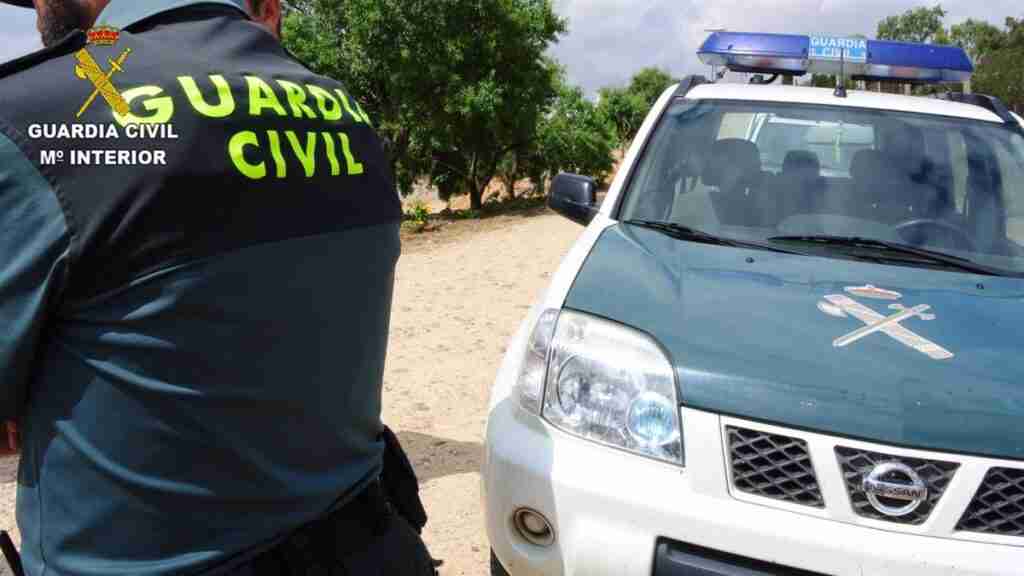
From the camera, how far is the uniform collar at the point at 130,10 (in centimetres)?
120

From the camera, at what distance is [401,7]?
12156 mm

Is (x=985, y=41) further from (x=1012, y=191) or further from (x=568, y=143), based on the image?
(x=1012, y=191)

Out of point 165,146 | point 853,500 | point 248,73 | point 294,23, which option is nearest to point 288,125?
point 248,73

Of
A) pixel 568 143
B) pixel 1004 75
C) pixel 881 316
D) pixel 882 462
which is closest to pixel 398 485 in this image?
pixel 882 462

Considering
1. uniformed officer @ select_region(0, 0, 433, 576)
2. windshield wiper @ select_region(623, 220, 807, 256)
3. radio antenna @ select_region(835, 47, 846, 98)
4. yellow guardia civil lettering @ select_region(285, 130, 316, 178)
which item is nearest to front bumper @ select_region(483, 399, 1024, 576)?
uniformed officer @ select_region(0, 0, 433, 576)

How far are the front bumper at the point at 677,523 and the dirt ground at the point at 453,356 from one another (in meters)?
1.06

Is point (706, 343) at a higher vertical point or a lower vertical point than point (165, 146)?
lower

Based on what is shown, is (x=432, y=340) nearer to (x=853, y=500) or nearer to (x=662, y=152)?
(x=662, y=152)

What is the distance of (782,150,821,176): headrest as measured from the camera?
331cm

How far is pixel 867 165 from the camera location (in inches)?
130

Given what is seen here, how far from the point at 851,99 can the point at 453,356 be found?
9.75ft

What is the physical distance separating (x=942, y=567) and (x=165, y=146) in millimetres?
1770

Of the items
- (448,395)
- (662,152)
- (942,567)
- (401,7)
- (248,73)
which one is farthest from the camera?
(401,7)

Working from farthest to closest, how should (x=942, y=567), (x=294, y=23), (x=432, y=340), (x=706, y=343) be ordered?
(x=294, y=23), (x=432, y=340), (x=706, y=343), (x=942, y=567)
